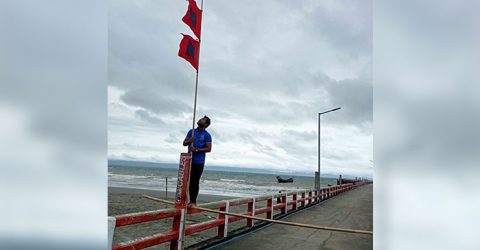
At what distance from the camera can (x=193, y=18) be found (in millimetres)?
4238

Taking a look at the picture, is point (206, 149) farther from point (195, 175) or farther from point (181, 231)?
point (181, 231)

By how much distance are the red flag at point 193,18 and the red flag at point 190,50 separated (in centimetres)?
11

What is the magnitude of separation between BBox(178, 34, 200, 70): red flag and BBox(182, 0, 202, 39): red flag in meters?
0.11

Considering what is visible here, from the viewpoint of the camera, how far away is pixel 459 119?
4.26ft

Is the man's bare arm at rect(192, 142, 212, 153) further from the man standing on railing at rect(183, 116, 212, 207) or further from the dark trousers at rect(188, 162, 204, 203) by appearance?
the dark trousers at rect(188, 162, 204, 203)

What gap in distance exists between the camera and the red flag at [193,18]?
4.13 metres

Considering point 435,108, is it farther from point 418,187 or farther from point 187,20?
point 187,20

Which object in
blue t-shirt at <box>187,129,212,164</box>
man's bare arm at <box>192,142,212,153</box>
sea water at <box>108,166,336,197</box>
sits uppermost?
blue t-shirt at <box>187,129,212,164</box>

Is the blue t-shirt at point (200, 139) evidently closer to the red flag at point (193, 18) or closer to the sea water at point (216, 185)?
the red flag at point (193, 18)

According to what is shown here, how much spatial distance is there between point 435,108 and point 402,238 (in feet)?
1.53

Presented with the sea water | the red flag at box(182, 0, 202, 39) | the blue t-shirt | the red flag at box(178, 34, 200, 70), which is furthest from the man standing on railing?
the sea water

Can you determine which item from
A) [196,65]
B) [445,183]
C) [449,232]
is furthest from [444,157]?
[196,65]

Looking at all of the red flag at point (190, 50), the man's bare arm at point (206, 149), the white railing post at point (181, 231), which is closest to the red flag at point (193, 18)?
the red flag at point (190, 50)

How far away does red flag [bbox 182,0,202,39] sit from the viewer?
4133 millimetres
